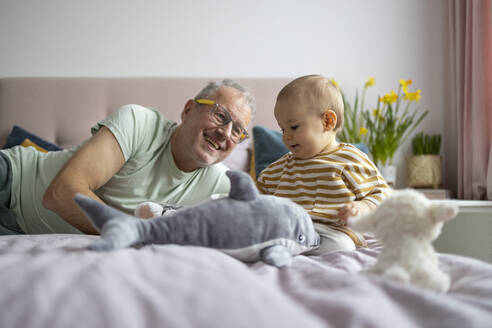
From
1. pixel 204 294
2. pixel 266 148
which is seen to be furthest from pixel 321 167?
pixel 266 148

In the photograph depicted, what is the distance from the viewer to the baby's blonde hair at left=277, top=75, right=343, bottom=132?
1354 mm

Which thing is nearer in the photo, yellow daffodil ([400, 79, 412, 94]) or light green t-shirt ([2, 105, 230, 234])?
light green t-shirt ([2, 105, 230, 234])

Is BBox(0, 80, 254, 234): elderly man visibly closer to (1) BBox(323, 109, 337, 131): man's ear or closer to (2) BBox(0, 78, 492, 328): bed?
(1) BBox(323, 109, 337, 131): man's ear

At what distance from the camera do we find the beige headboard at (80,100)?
2596mm

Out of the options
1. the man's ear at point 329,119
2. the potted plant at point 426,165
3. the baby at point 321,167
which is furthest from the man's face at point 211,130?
the potted plant at point 426,165

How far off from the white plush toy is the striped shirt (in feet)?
1.49

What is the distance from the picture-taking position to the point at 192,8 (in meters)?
2.98

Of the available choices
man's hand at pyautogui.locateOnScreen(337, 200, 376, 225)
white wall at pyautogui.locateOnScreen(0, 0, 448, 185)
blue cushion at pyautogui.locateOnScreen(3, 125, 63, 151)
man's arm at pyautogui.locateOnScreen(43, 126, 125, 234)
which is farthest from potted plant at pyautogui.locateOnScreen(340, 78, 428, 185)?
blue cushion at pyautogui.locateOnScreen(3, 125, 63, 151)

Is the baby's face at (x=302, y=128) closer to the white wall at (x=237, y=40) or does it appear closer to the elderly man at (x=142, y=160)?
the elderly man at (x=142, y=160)

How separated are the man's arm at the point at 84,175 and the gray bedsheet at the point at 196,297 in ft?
2.20

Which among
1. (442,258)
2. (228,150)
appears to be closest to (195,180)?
(228,150)

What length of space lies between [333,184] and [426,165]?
183 centimetres

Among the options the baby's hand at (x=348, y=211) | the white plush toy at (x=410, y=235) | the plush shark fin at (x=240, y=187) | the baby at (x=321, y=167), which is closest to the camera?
the white plush toy at (x=410, y=235)

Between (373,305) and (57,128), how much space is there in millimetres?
2517
